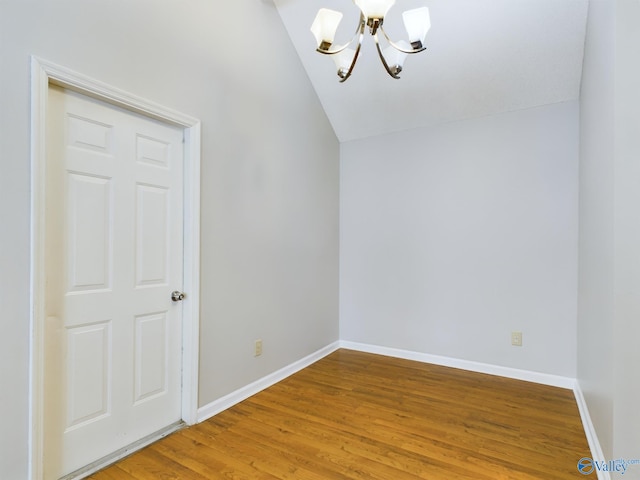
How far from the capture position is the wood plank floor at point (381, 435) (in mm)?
1852

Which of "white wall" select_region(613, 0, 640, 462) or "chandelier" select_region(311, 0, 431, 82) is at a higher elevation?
"chandelier" select_region(311, 0, 431, 82)

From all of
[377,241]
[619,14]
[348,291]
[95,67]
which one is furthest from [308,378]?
[619,14]

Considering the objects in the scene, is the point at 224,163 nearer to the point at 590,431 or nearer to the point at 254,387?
the point at 254,387

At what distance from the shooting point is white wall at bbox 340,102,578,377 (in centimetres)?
298

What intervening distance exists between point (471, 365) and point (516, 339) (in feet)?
1.60

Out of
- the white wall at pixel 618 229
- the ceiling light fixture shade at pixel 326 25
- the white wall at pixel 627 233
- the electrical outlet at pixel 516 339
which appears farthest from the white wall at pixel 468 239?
the ceiling light fixture shade at pixel 326 25

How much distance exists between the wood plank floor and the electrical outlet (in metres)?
0.32

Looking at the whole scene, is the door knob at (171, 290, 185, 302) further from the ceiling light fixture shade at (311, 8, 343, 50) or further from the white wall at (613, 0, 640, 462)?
the white wall at (613, 0, 640, 462)

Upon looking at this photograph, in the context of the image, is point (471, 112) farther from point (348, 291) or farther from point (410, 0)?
point (348, 291)

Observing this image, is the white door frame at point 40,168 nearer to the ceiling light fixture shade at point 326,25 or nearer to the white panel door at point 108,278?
the white panel door at point 108,278

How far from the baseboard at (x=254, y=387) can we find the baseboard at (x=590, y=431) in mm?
2203

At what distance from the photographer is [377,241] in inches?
151

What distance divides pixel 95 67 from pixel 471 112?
119 inches

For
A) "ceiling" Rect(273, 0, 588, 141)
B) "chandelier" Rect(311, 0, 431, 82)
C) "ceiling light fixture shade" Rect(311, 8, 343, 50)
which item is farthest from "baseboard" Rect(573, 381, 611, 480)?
"ceiling light fixture shade" Rect(311, 8, 343, 50)
